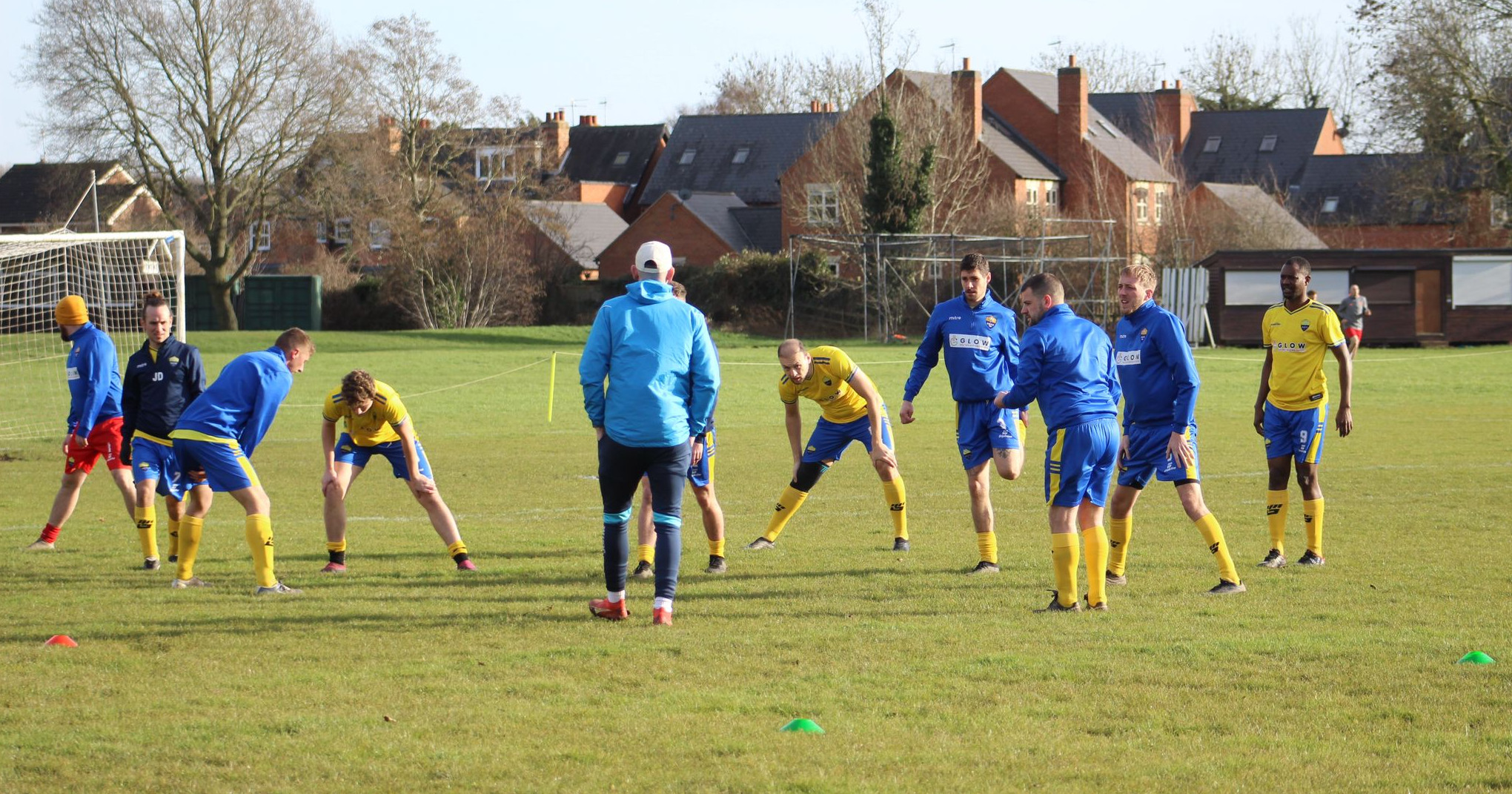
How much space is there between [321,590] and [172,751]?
11.9 feet

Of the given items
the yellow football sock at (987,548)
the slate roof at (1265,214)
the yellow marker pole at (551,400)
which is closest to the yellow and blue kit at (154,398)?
the yellow football sock at (987,548)

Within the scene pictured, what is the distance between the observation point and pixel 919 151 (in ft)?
172

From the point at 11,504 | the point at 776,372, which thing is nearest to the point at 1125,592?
the point at 11,504

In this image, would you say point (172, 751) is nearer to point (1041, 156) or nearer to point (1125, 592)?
point (1125, 592)

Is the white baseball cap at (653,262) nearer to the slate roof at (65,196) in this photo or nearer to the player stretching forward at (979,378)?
the player stretching forward at (979,378)

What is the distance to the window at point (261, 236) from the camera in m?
56.2

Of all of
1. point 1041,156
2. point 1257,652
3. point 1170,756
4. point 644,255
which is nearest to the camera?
point 1170,756

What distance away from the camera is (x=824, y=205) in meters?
54.5

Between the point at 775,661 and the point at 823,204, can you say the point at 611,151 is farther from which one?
the point at 775,661

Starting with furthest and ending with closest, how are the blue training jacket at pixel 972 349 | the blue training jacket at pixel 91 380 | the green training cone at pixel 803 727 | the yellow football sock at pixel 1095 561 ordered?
1. the blue training jacket at pixel 91 380
2. the blue training jacket at pixel 972 349
3. the yellow football sock at pixel 1095 561
4. the green training cone at pixel 803 727

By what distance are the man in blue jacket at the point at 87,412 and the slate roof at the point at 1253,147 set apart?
63.6 metres

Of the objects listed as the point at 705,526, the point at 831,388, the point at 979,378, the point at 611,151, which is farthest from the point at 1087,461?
the point at 611,151

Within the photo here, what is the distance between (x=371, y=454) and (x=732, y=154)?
6416 cm

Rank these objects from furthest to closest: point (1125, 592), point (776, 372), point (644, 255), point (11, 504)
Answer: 1. point (776, 372)
2. point (11, 504)
3. point (1125, 592)
4. point (644, 255)
